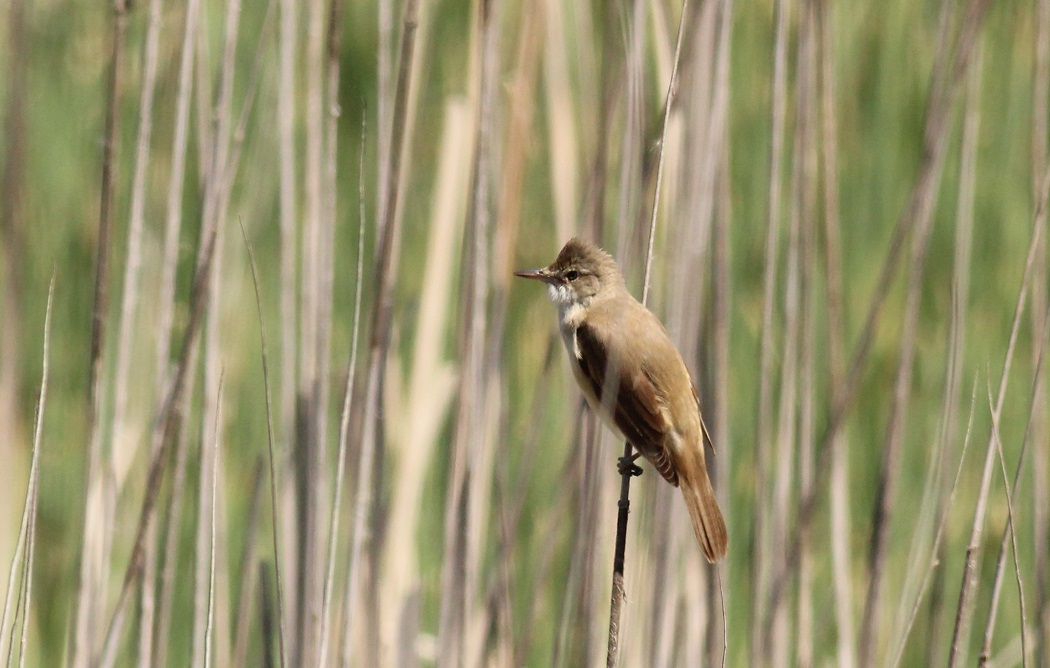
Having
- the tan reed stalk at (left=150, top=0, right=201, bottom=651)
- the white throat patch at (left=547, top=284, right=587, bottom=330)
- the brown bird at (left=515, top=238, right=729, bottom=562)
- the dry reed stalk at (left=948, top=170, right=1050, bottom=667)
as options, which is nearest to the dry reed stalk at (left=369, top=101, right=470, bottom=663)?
the brown bird at (left=515, top=238, right=729, bottom=562)

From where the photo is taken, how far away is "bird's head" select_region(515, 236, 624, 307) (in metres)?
2.32

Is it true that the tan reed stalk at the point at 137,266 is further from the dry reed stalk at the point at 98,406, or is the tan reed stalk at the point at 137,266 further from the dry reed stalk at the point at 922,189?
Answer: the dry reed stalk at the point at 922,189

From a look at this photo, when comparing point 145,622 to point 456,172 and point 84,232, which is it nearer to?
point 456,172

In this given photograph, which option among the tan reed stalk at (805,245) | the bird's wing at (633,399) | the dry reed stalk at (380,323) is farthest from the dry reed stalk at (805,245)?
the dry reed stalk at (380,323)

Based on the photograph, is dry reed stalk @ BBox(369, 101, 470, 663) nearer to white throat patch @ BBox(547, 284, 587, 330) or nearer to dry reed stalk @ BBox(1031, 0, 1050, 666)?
white throat patch @ BBox(547, 284, 587, 330)

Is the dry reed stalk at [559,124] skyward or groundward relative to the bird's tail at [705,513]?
skyward

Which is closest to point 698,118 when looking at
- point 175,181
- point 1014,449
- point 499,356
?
point 499,356

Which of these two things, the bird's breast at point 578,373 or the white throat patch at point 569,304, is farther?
the white throat patch at point 569,304

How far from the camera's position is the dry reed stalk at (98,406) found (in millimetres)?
1710

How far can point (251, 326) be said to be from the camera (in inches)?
113

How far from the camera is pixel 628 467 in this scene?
2094 mm

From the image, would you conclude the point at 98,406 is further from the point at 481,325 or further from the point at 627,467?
the point at 627,467

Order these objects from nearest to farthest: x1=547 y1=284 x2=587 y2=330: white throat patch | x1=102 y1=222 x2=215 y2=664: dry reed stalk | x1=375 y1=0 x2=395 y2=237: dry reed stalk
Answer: x1=102 y1=222 x2=215 y2=664: dry reed stalk → x1=375 y1=0 x2=395 y2=237: dry reed stalk → x1=547 y1=284 x2=587 y2=330: white throat patch

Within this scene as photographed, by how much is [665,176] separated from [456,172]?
41 cm
